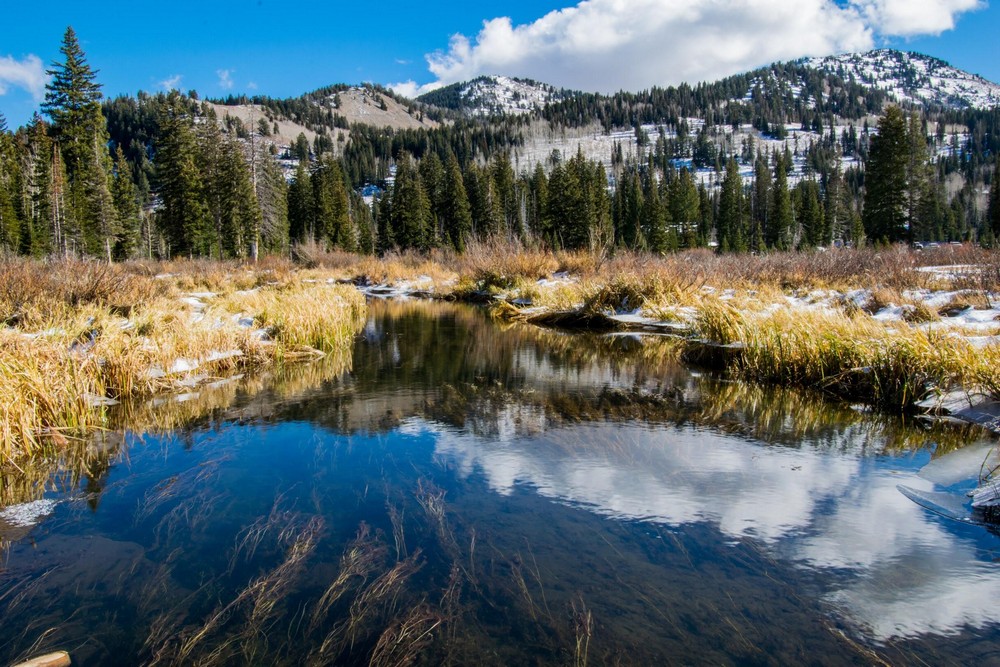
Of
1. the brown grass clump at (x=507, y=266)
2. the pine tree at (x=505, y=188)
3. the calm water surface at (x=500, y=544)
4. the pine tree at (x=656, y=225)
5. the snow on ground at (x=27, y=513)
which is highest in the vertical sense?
the pine tree at (x=505, y=188)

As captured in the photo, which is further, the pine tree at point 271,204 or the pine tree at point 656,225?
the pine tree at point 656,225

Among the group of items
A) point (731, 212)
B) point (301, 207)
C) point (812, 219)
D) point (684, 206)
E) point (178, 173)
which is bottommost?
point (812, 219)

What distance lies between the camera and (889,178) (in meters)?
35.3

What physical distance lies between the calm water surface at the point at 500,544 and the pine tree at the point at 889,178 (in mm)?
37613

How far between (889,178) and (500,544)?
42.3m

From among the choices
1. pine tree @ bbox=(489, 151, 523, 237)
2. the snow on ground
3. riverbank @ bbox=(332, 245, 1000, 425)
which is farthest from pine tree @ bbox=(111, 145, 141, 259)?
the snow on ground

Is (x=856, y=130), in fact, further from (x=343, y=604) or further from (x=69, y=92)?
(x=343, y=604)

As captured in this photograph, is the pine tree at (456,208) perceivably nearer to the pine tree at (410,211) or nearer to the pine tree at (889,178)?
the pine tree at (410,211)

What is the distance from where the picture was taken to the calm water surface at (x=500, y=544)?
8.18ft

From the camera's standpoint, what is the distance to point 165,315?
8766mm

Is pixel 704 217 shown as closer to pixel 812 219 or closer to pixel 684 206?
pixel 684 206

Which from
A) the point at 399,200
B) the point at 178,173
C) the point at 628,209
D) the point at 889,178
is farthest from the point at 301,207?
the point at 889,178

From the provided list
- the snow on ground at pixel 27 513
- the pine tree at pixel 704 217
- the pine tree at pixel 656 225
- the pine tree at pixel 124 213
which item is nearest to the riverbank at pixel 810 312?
the snow on ground at pixel 27 513

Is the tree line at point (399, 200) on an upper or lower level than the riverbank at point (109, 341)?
upper
